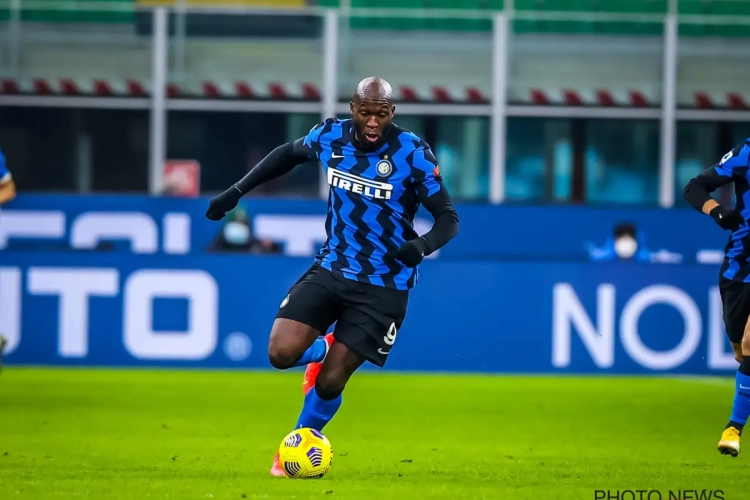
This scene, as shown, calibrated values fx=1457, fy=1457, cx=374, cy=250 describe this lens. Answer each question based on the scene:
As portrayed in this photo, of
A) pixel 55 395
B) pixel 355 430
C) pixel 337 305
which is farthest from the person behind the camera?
pixel 55 395

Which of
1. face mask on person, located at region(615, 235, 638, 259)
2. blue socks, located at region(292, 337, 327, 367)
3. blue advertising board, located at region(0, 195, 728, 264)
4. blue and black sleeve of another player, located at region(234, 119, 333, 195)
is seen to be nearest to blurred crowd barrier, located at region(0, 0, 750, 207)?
blue advertising board, located at region(0, 195, 728, 264)

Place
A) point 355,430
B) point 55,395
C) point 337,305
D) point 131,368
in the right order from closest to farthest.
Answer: point 337,305 → point 355,430 → point 55,395 → point 131,368

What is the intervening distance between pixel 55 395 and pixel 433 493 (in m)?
5.85

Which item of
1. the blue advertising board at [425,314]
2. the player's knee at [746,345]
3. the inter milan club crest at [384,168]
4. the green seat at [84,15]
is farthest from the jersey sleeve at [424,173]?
the green seat at [84,15]

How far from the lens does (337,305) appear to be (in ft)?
23.4

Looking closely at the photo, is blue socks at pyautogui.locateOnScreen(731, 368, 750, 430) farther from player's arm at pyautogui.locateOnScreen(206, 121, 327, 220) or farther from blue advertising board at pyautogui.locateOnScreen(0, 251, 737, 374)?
blue advertising board at pyautogui.locateOnScreen(0, 251, 737, 374)

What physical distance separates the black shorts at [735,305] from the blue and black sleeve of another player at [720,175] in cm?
49

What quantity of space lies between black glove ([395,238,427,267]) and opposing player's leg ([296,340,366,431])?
57cm

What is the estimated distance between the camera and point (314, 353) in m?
7.07

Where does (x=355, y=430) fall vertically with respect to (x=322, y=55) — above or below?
below

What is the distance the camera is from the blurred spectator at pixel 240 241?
15.5m

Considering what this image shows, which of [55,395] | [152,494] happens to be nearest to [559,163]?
[55,395]

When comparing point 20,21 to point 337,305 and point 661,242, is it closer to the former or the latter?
point 661,242

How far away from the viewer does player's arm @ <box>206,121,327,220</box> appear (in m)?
7.22
